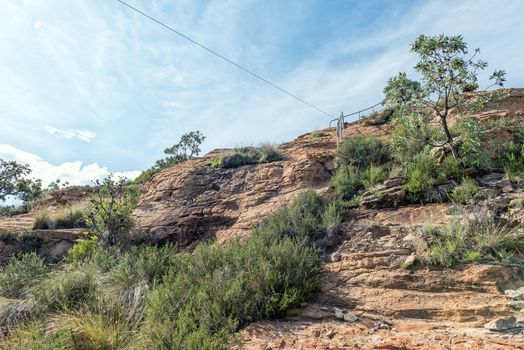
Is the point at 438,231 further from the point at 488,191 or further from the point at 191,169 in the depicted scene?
the point at 191,169

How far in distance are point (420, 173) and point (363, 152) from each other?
225 centimetres

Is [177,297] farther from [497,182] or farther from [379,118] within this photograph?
[379,118]

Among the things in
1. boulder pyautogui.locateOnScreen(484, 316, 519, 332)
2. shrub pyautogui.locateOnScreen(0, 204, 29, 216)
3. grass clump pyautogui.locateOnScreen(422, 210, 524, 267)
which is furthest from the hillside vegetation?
shrub pyautogui.locateOnScreen(0, 204, 29, 216)

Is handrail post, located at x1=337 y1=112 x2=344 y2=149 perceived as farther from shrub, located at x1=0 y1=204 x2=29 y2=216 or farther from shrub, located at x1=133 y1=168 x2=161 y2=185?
shrub, located at x1=0 y1=204 x2=29 y2=216

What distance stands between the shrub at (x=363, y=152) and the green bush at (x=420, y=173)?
1.16 meters

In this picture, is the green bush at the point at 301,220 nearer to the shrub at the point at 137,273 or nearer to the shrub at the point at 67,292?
the shrub at the point at 137,273

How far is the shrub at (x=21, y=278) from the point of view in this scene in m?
7.02

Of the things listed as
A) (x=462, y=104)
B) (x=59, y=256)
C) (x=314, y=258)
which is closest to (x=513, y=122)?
(x=462, y=104)

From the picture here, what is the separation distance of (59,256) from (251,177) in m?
5.61

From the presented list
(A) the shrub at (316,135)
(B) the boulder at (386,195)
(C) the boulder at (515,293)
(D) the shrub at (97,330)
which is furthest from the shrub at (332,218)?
(A) the shrub at (316,135)

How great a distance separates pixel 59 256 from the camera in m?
9.85

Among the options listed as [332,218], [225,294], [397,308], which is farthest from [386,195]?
[225,294]

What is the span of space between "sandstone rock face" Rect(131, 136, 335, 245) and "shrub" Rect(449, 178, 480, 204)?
3172 millimetres

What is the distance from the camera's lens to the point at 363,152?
9461 mm
